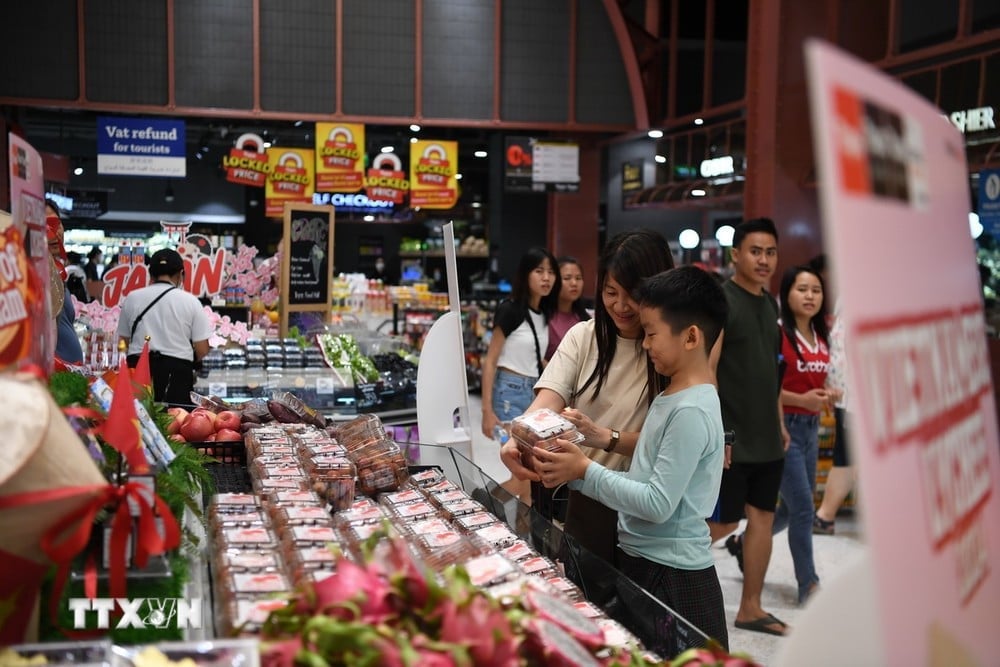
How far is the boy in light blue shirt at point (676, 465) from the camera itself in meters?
2.35

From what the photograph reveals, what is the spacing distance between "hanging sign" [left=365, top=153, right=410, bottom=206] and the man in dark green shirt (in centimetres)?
822

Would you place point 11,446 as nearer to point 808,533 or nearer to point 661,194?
point 808,533

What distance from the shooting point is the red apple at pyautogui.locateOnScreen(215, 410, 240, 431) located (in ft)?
10.8

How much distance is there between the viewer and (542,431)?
2.49 meters

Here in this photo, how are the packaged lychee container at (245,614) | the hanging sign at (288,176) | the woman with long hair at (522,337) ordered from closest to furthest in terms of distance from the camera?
the packaged lychee container at (245,614)
the woman with long hair at (522,337)
the hanging sign at (288,176)

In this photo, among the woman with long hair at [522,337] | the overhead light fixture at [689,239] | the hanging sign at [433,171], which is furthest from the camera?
the overhead light fixture at [689,239]

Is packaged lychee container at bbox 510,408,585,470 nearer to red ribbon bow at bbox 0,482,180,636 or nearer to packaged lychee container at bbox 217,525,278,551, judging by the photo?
packaged lychee container at bbox 217,525,278,551

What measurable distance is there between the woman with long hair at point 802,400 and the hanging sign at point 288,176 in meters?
7.78

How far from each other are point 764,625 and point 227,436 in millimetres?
2511

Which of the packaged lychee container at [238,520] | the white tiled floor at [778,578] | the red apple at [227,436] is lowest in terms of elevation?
the white tiled floor at [778,578]

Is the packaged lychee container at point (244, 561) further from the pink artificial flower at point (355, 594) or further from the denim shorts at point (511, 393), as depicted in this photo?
the denim shorts at point (511, 393)

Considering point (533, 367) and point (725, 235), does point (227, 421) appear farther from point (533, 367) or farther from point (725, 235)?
point (725, 235)

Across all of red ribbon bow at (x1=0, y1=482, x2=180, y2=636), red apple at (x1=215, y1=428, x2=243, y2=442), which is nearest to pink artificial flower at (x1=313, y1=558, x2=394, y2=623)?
red ribbon bow at (x1=0, y1=482, x2=180, y2=636)

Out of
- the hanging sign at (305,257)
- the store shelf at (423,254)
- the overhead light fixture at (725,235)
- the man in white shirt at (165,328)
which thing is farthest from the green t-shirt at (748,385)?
the store shelf at (423,254)
